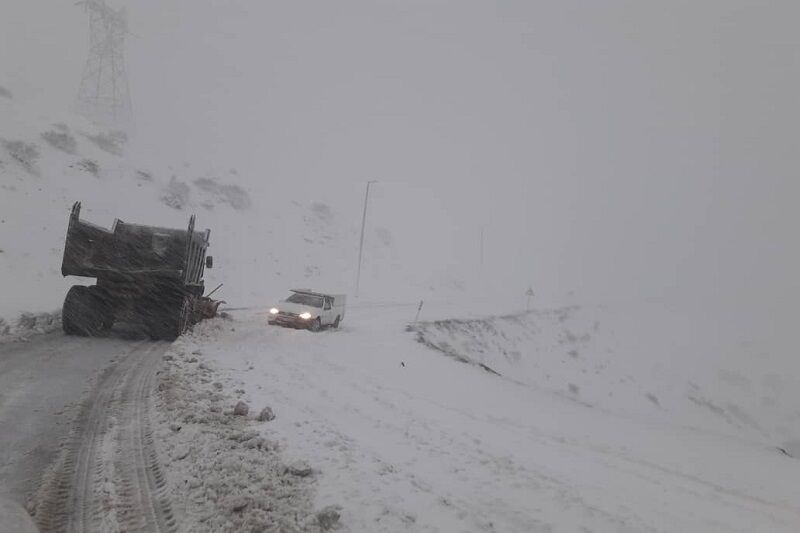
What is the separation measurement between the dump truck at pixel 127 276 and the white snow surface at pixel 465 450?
1555mm

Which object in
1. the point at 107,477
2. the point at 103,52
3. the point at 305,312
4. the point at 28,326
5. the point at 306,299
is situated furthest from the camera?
the point at 103,52

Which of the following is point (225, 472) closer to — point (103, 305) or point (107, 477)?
point (107, 477)

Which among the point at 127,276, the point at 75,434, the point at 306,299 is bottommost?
the point at 75,434

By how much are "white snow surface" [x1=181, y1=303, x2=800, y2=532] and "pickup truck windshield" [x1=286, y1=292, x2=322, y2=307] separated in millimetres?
1638

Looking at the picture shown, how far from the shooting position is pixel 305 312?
1798cm

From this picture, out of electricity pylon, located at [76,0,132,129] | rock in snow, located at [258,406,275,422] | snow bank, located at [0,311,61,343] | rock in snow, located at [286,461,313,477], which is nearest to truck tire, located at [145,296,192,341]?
snow bank, located at [0,311,61,343]

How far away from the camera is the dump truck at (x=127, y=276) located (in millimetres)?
11586

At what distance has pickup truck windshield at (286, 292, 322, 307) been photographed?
18797 mm

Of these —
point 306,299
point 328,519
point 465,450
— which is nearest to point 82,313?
point 306,299

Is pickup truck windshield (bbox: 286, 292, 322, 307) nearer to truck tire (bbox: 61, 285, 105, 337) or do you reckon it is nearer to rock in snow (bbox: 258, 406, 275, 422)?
truck tire (bbox: 61, 285, 105, 337)

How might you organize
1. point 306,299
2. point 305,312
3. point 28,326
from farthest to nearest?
point 306,299 → point 305,312 → point 28,326

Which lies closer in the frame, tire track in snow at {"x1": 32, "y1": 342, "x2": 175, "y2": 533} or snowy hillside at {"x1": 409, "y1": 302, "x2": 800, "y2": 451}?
tire track in snow at {"x1": 32, "y1": 342, "x2": 175, "y2": 533}

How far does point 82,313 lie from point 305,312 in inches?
307

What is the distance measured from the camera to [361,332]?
63.3 feet
